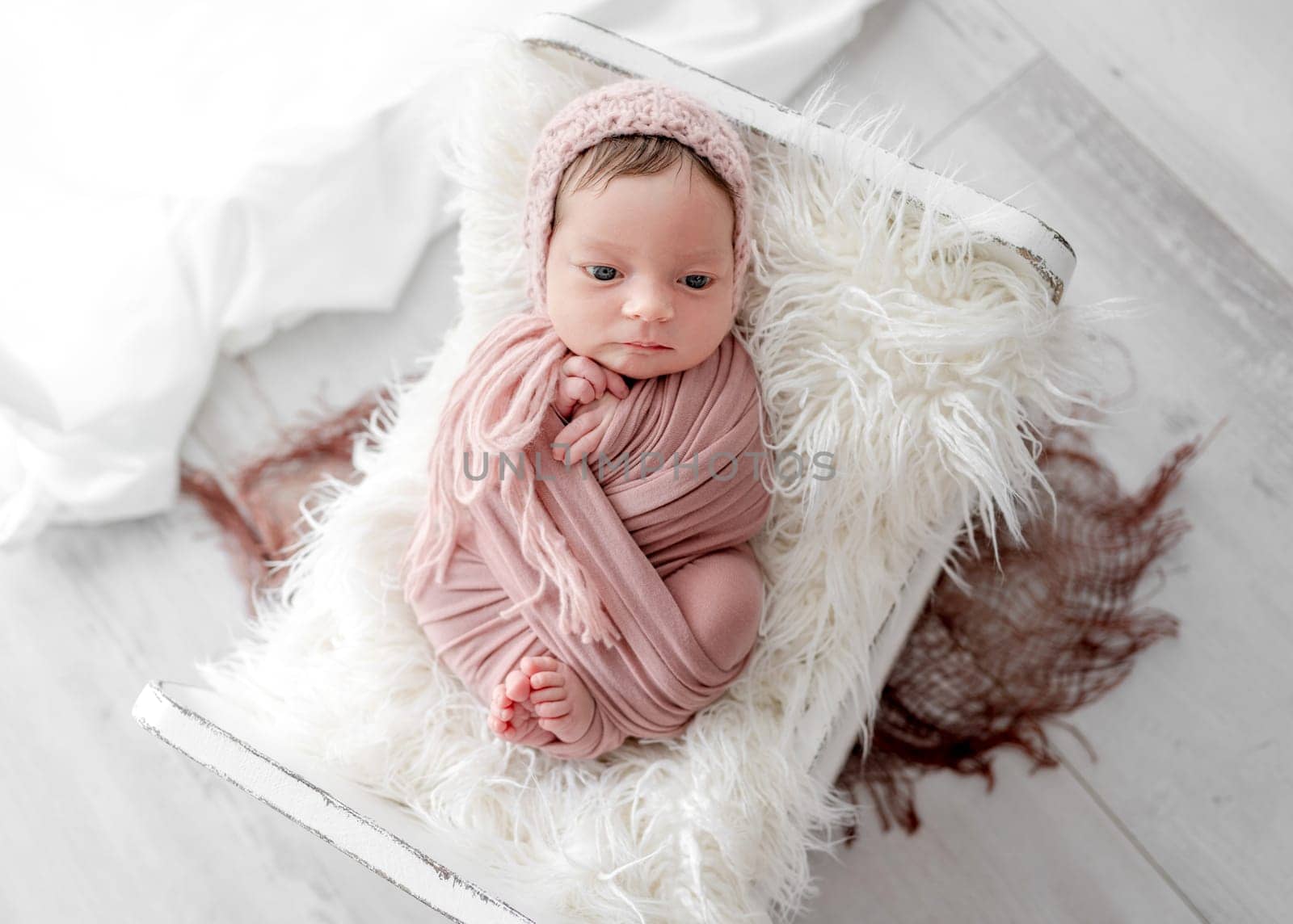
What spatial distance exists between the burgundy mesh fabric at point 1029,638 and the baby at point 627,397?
0.35m

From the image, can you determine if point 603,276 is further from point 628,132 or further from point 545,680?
point 545,680

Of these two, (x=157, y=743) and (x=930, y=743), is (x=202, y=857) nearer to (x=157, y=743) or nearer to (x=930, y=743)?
(x=157, y=743)

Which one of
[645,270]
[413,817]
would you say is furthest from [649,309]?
[413,817]

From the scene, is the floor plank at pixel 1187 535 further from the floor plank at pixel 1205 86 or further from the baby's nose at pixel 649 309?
the baby's nose at pixel 649 309

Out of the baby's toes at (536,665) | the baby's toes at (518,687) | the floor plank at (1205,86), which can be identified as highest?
the floor plank at (1205,86)

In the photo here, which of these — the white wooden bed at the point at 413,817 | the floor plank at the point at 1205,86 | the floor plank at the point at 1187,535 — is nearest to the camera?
the white wooden bed at the point at 413,817

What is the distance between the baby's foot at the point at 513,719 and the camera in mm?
966

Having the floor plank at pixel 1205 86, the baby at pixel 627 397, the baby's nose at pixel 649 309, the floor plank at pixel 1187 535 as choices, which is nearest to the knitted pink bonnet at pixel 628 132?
the baby at pixel 627 397

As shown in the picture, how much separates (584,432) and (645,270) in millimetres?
188

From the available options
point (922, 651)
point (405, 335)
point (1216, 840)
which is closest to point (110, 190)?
point (405, 335)

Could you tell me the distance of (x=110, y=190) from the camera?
1326mm

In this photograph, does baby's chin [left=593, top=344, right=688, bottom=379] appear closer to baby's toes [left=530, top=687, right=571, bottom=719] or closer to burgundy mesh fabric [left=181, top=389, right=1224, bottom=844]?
baby's toes [left=530, top=687, right=571, bottom=719]

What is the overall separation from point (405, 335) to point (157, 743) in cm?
68

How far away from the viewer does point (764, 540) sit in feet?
3.64
